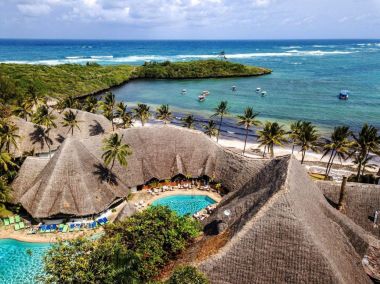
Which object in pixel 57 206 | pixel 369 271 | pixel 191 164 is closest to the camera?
pixel 369 271

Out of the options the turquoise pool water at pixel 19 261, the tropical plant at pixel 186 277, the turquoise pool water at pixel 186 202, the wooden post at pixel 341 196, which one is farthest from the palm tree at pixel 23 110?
the wooden post at pixel 341 196

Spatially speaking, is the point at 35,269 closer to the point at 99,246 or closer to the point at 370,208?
the point at 99,246

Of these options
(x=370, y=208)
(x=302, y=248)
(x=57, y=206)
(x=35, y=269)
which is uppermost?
(x=302, y=248)

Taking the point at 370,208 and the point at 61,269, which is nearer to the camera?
the point at 61,269

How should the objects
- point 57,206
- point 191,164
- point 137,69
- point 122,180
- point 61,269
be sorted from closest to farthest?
point 61,269, point 57,206, point 122,180, point 191,164, point 137,69

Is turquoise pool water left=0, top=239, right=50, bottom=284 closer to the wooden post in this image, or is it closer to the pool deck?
the pool deck

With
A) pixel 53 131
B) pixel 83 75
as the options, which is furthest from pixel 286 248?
pixel 83 75

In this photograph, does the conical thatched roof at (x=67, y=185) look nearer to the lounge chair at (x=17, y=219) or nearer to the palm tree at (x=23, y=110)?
the lounge chair at (x=17, y=219)

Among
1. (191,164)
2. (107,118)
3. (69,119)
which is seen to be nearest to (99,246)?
(191,164)
